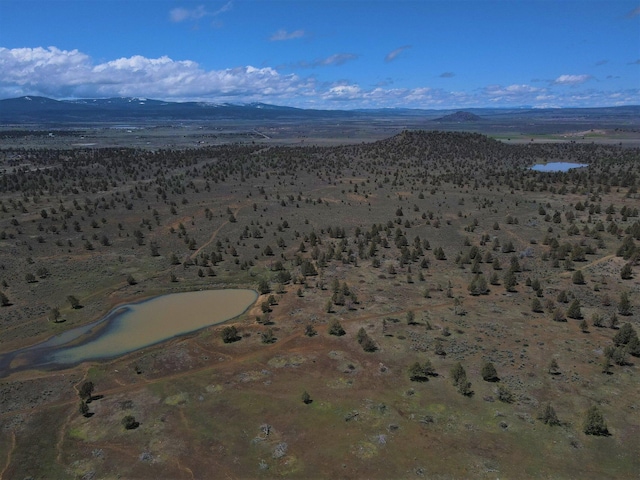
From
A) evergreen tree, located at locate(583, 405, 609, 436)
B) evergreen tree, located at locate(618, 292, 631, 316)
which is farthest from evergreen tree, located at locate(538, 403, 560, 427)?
evergreen tree, located at locate(618, 292, 631, 316)

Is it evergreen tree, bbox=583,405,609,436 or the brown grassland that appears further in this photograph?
evergreen tree, bbox=583,405,609,436

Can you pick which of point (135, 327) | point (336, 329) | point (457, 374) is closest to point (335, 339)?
point (336, 329)

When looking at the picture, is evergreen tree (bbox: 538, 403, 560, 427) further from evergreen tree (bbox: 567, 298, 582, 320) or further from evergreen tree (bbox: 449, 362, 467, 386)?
evergreen tree (bbox: 567, 298, 582, 320)

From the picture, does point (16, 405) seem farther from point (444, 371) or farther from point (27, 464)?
point (444, 371)

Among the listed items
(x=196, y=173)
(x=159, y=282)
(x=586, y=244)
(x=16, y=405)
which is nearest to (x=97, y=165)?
(x=196, y=173)

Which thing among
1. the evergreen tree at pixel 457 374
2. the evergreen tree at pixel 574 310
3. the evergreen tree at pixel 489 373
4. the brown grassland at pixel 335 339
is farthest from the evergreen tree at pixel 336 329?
the evergreen tree at pixel 574 310

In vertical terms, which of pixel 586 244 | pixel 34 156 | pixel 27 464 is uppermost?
→ pixel 34 156
